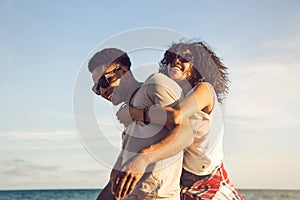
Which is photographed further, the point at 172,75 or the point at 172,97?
the point at 172,75

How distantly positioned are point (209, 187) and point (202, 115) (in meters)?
0.41

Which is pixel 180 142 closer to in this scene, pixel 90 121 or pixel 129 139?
pixel 129 139

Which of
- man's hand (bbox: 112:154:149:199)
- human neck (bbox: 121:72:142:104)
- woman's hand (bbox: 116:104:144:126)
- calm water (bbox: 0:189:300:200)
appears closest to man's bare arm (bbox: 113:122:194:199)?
man's hand (bbox: 112:154:149:199)

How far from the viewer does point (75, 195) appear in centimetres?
3531

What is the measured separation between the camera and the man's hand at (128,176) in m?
2.48

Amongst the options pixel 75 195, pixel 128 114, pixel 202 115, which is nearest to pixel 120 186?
pixel 128 114

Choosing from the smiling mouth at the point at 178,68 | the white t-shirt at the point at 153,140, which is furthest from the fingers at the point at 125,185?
the smiling mouth at the point at 178,68

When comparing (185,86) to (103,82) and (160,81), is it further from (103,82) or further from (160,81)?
(103,82)

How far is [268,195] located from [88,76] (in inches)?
1278

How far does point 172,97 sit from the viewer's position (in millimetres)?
2660

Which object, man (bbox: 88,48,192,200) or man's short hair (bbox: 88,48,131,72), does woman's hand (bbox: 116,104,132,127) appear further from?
man's short hair (bbox: 88,48,131,72)

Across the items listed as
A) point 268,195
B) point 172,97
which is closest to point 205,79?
point 172,97

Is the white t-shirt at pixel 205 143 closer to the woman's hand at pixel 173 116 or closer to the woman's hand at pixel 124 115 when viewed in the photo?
the woman's hand at pixel 173 116

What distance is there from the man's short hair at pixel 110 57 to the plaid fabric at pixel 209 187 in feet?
2.13
